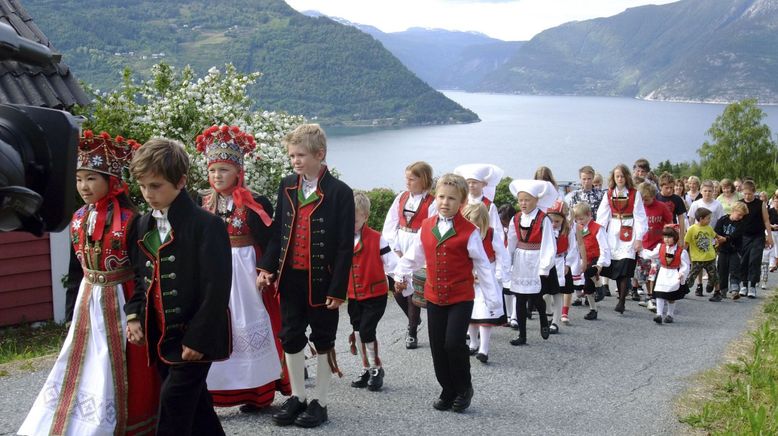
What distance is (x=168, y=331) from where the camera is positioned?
13.7 ft

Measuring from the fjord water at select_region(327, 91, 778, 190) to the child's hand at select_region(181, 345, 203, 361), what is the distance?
91.3ft

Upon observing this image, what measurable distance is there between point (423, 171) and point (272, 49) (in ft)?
286

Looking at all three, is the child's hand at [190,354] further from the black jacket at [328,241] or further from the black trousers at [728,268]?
the black trousers at [728,268]

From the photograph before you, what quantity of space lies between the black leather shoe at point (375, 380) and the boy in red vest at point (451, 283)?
22.7 inches

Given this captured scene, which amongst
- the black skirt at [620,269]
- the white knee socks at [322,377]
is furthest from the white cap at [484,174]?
the white knee socks at [322,377]

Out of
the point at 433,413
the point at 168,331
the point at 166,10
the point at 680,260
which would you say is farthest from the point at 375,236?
the point at 166,10

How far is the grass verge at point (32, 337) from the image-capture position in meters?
9.37

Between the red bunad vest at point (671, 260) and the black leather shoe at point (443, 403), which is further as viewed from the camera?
the red bunad vest at point (671, 260)

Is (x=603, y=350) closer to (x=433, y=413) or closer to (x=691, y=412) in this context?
(x=691, y=412)

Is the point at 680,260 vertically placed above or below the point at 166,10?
below

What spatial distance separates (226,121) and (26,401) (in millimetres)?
5822

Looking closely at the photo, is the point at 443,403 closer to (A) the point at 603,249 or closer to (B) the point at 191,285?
(B) the point at 191,285

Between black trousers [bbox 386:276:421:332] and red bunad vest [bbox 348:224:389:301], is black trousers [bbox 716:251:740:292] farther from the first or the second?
red bunad vest [bbox 348:224:389:301]

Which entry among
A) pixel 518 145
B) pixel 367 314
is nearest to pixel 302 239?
pixel 367 314
